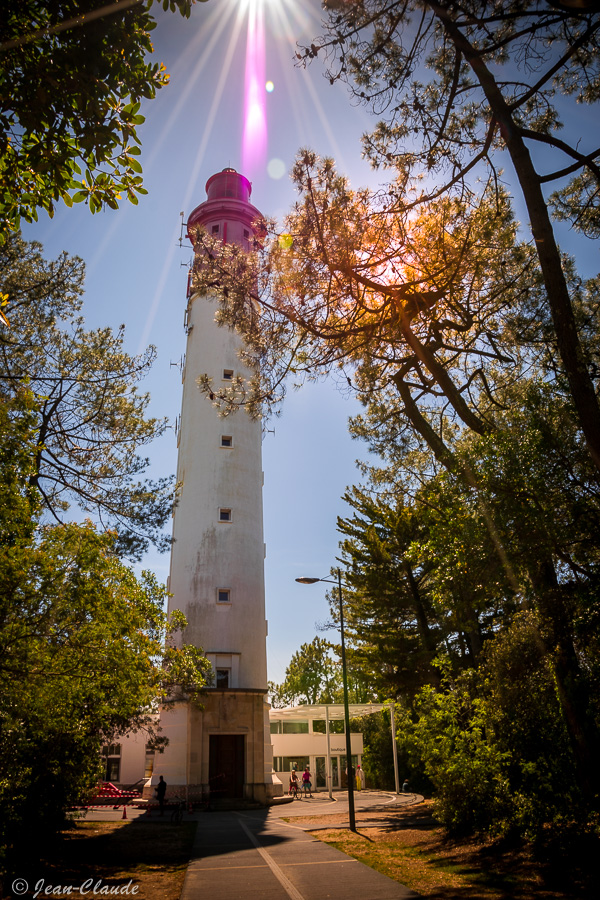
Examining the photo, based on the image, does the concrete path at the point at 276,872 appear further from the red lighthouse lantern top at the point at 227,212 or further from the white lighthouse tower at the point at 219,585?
the red lighthouse lantern top at the point at 227,212

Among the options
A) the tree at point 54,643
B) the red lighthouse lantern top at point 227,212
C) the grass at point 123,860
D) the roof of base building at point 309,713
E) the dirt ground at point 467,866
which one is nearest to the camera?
the tree at point 54,643

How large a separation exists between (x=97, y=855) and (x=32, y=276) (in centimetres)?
1175

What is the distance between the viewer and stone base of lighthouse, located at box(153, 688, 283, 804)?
24.5 metres

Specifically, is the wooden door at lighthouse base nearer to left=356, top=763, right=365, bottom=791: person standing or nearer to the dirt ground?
the dirt ground

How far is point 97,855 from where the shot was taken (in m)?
12.1

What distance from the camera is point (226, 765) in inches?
992

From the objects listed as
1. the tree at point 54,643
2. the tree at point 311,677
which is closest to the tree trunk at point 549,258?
the tree at point 54,643

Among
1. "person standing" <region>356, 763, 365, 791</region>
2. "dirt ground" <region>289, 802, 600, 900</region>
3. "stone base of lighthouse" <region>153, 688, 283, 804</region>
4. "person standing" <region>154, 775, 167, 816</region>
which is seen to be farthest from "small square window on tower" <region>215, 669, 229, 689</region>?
"person standing" <region>356, 763, 365, 791</region>

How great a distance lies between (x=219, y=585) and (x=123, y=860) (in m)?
16.0

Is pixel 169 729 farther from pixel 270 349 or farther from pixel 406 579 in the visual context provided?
pixel 270 349

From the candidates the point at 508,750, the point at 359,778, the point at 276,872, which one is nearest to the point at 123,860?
the point at 276,872

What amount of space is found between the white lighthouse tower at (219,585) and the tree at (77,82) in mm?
16805

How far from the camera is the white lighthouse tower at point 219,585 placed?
2508cm

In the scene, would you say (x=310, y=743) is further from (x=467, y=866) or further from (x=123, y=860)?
(x=467, y=866)
